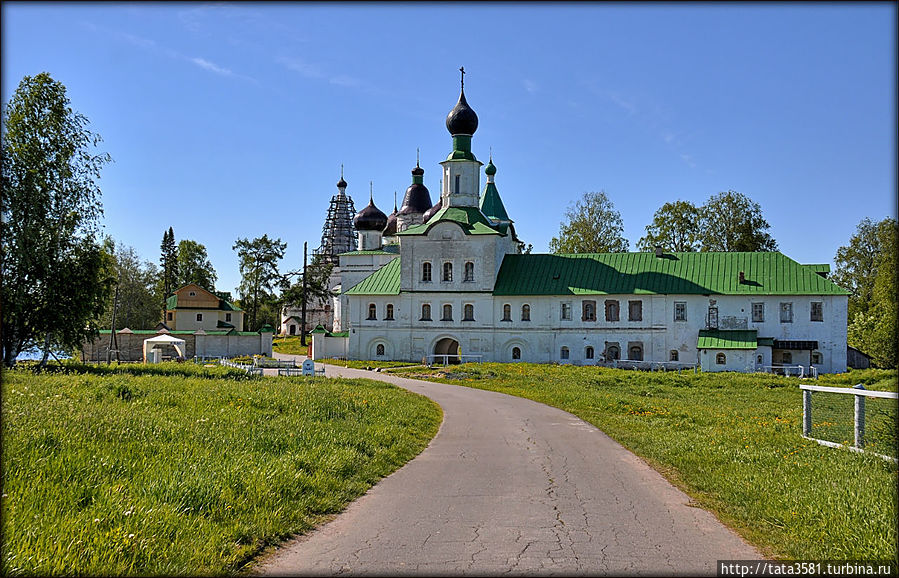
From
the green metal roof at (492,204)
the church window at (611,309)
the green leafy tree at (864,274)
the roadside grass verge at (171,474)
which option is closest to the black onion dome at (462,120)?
the green metal roof at (492,204)

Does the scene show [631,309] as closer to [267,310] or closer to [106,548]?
[106,548]

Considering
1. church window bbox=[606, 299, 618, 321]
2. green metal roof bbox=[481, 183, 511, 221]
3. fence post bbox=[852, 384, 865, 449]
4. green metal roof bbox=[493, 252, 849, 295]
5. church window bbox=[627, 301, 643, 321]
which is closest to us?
fence post bbox=[852, 384, 865, 449]

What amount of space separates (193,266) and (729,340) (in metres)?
60.1

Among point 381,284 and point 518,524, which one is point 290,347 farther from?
point 518,524

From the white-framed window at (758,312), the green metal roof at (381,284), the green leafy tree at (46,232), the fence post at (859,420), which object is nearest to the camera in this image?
the fence post at (859,420)

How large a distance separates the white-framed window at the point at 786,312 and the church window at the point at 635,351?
8.07m

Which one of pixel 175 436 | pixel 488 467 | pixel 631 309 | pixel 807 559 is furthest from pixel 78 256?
pixel 631 309

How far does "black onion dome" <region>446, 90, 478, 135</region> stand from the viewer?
2002 inches

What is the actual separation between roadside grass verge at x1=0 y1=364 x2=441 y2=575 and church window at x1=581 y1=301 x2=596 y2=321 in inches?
1230

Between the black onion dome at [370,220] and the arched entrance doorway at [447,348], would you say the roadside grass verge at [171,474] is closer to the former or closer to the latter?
the arched entrance doorway at [447,348]

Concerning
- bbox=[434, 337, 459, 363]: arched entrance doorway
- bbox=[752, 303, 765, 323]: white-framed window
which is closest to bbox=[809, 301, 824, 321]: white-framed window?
bbox=[752, 303, 765, 323]: white-framed window

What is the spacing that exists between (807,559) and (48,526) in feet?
20.9

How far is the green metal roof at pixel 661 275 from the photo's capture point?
1716 inches

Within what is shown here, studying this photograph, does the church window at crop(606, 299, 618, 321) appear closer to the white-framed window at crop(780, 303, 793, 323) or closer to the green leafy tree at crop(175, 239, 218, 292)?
the white-framed window at crop(780, 303, 793, 323)
